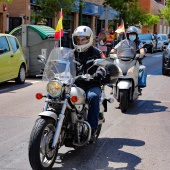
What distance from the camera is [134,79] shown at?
9656mm

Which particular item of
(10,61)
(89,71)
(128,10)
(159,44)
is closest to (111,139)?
(89,71)

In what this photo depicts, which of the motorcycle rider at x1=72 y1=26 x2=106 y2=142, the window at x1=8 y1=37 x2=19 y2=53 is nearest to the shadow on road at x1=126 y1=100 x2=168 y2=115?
the motorcycle rider at x1=72 y1=26 x2=106 y2=142

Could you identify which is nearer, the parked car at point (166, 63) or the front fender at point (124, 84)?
the front fender at point (124, 84)

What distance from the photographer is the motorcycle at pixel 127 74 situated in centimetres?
929

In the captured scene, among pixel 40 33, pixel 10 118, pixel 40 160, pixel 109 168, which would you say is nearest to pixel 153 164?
pixel 109 168

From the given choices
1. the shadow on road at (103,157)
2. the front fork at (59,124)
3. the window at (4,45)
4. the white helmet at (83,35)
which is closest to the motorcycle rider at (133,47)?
the shadow on road at (103,157)

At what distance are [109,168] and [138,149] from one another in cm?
104

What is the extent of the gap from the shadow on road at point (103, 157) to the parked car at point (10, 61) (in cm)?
668

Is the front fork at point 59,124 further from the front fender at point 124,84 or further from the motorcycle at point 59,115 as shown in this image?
the front fender at point 124,84

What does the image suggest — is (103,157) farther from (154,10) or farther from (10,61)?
(154,10)

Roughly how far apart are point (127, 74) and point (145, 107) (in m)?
0.99

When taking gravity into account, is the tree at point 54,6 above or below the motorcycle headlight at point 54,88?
above

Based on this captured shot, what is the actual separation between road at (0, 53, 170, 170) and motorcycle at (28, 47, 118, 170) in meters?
0.34

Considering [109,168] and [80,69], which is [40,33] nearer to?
[80,69]
